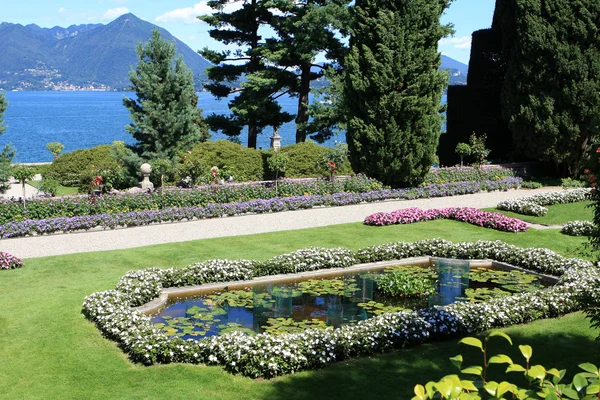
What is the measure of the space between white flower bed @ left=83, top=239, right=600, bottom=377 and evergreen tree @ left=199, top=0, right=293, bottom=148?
16322mm

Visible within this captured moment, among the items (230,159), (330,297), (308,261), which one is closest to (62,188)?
(230,159)

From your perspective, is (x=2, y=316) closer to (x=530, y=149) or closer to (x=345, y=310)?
(x=345, y=310)

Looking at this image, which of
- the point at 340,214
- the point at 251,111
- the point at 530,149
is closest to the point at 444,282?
the point at 340,214

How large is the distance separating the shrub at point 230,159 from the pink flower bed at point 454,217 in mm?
7197

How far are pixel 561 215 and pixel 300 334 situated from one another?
1218 centimetres

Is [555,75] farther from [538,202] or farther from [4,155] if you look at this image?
[4,155]

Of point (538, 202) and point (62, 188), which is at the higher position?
point (538, 202)

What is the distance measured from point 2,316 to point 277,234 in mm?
7205

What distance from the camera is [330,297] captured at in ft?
35.0

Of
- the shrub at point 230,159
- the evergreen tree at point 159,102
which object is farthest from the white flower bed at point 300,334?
the evergreen tree at point 159,102

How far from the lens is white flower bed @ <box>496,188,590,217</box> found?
17.6 m

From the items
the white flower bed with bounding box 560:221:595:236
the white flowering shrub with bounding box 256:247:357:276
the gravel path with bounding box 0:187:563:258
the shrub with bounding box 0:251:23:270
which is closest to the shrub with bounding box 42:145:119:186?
the gravel path with bounding box 0:187:563:258

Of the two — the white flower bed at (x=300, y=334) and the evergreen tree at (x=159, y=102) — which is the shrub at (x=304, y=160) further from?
the white flower bed at (x=300, y=334)

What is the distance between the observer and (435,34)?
2078cm
